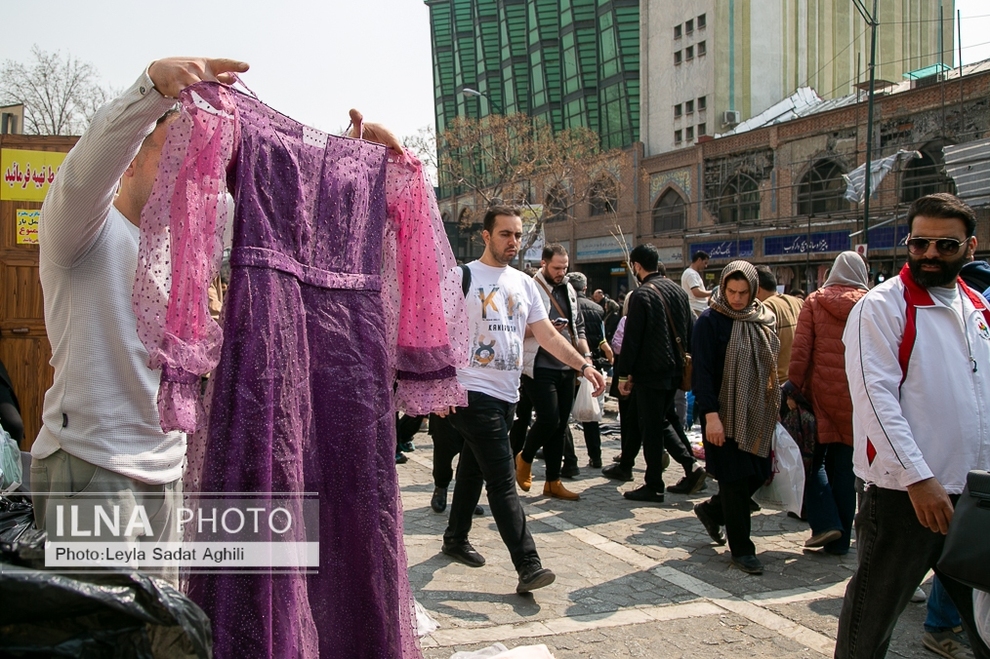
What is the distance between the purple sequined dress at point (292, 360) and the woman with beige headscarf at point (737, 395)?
10.0 ft

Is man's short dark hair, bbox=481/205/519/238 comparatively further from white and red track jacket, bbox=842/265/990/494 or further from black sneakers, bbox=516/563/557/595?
white and red track jacket, bbox=842/265/990/494

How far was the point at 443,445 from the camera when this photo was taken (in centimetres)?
582

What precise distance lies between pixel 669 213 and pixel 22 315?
35.7 metres

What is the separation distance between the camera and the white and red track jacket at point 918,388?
2.91m

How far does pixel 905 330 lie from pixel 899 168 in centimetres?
2688

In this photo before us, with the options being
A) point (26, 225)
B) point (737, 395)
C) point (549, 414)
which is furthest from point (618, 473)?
point (26, 225)

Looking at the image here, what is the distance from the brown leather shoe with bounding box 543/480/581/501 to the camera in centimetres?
675

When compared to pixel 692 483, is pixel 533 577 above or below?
above

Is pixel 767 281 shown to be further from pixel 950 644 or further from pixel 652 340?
pixel 950 644

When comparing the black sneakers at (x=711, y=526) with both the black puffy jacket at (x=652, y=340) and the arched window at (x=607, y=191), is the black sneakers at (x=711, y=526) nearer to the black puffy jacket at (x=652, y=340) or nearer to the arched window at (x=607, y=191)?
the black puffy jacket at (x=652, y=340)

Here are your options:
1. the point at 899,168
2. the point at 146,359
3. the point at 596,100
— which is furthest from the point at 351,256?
the point at 596,100

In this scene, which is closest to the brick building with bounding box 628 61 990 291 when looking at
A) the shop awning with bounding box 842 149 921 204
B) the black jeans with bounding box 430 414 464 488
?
the shop awning with bounding box 842 149 921 204

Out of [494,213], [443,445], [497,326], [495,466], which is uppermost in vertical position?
[494,213]

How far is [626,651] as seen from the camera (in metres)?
3.63
